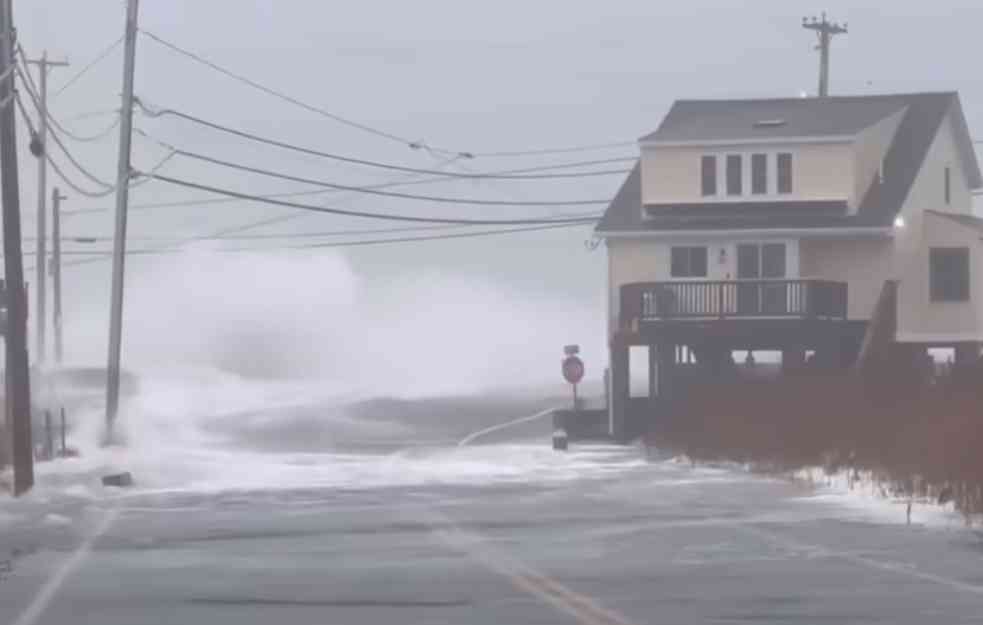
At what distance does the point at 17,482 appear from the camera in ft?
122

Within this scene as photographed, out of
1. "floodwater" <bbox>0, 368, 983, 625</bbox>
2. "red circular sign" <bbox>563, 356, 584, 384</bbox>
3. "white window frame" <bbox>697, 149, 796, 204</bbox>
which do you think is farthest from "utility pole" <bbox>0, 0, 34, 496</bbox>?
"white window frame" <bbox>697, 149, 796, 204</bbox>

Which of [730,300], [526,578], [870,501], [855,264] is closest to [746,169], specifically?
[855,264]

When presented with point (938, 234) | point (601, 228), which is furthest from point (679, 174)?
point (938, 234)

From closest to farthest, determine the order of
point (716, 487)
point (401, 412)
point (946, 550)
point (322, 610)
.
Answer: point (322, 610) < point (946, 550) < point (716, 487) < point (401, 412)

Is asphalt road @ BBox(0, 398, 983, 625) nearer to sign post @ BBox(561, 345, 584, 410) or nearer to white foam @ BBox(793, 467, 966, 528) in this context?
white foam @ BBox(793, 467, 966, 528)

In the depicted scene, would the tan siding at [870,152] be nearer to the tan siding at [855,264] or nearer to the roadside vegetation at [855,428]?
the tan siding at [855,264]

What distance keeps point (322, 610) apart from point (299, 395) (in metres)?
85.8

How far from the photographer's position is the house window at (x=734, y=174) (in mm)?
67375

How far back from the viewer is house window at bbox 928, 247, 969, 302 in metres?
69.2

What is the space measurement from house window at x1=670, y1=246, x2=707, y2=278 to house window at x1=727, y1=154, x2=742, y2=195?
1.74 meters

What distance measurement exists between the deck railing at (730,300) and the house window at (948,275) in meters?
4.85

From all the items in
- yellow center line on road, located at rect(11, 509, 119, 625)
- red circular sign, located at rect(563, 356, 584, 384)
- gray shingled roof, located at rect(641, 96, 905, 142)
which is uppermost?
gray shingled roof, located at rect(641, 96, 905, 142)

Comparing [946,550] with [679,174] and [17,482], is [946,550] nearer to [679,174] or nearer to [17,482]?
[17,482]

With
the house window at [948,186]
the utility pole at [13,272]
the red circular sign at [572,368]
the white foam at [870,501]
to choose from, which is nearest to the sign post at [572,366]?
the red circular sign at [572,368]
